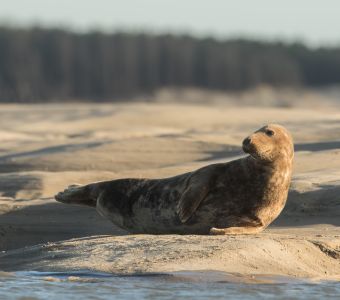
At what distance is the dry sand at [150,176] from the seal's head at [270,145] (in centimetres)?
→ 47

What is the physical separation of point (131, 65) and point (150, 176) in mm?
20499

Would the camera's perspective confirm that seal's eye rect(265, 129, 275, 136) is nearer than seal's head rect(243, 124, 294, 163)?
No

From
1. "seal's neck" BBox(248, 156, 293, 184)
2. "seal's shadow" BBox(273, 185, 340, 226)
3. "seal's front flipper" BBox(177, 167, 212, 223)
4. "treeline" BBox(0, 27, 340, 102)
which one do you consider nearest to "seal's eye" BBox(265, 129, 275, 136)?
"seal's neck" BBox(248, 156, 293, 184)

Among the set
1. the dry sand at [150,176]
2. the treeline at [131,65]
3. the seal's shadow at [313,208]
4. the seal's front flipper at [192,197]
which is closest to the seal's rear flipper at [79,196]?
the dry sand at [150,176]

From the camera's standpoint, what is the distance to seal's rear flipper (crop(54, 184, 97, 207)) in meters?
7.96

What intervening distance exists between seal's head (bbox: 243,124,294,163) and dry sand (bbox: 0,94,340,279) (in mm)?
472

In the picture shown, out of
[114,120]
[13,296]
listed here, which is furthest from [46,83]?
[13,296]

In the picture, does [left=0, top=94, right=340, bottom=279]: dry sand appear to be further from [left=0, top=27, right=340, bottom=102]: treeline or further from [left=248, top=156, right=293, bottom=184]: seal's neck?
[left=0, top=27, right=340, bottom=102]: treeline

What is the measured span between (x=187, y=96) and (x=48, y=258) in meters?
21.7

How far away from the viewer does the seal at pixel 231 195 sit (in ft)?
23.6

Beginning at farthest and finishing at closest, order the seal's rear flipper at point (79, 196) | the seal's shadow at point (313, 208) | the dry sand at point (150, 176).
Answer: the seal's shadow at point (313, 208) → the seal's rear flipper at point (79, 196) → the dry sand at point (150, 176)

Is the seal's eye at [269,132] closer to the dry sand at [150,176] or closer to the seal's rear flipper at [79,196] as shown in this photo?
the dry sand at [150,176]

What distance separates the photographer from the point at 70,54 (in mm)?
30875

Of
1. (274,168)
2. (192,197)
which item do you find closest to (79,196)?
(192,197)
